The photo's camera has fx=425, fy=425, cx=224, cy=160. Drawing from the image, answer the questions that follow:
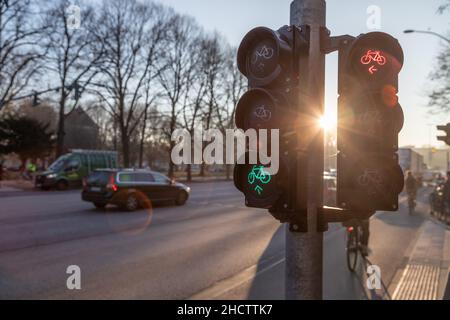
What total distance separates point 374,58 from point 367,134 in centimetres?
39

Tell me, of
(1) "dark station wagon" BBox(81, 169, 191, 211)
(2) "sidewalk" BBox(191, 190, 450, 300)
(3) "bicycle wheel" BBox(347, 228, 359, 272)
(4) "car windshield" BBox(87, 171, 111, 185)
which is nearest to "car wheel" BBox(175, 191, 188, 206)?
(1) "dark station wagon" BBox(81, 169, 191, 211)

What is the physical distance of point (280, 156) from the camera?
1917 millimetres

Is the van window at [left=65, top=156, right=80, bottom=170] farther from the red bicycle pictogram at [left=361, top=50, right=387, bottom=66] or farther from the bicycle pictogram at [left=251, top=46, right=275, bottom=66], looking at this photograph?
the red bicycle pictogram at [left=361, top=50, right=387, bottom=66]

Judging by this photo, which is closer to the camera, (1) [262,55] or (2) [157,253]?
(1) [262,55]

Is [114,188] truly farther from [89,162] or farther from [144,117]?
[144,117]

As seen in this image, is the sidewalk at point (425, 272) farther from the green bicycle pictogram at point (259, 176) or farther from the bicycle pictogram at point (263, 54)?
the bicycle pictogram at point (263, 54)

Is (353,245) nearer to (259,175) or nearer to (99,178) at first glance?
(259,175)

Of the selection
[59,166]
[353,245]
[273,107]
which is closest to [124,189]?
[353,245]

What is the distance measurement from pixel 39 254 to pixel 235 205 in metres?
11.8

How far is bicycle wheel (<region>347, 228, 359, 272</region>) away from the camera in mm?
7524

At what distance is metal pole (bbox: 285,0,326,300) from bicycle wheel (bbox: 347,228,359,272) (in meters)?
5.78

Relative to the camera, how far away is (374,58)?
2.03 meters

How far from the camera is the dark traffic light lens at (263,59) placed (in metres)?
2.06

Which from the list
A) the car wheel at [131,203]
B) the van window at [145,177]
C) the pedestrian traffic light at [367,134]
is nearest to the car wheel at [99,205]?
the car wheel at [131,203]
